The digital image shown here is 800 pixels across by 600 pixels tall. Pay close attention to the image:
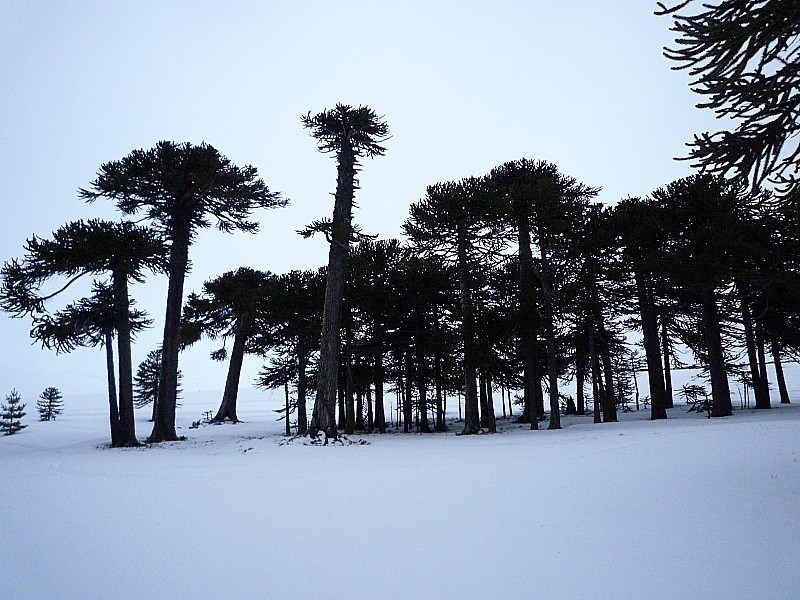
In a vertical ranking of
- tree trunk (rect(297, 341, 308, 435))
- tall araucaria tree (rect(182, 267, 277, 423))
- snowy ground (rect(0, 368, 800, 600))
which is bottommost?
snowy ground (rect(0, 368, 800, 600))

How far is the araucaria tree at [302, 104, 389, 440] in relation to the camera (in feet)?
53.5

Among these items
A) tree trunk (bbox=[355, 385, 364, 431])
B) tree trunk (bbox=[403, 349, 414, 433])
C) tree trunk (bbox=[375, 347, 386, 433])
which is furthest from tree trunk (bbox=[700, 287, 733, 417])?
tree trunk (bbox=[355, 385, 364, 431])

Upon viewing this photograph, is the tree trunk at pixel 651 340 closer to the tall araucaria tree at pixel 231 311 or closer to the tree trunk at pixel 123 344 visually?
the tall araucaria tree at pixel 231 311

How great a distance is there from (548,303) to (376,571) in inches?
632

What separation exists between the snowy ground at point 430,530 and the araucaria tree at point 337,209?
7.72 metres

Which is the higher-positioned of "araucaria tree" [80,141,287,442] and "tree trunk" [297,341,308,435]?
"araucaria tree" [80,141,287,442]

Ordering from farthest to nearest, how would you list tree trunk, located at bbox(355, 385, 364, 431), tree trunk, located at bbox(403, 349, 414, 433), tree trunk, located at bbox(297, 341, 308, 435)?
tree trunk, located at bbox(355, 385, 364, 431) → tree trunk, located at bbox(403, 349, 414, 433) → tree trunk, located at bbox(297, 341, 308, 435)

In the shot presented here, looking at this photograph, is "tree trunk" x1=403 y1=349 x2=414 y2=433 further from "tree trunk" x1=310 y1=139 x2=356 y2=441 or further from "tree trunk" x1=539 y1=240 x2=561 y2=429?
"tree trunk" x1=539 y1=240 x2=561 y2=429

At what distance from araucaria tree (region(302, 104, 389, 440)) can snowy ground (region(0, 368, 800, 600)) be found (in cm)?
772

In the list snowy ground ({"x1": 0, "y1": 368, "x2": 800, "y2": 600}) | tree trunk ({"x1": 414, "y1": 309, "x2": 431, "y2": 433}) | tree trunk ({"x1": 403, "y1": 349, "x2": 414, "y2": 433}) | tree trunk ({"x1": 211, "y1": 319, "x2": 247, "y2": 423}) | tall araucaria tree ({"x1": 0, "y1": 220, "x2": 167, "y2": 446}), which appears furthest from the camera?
tree trunk ({"x1": 211, "y1": 319, "x2": 247, "y2": 423})

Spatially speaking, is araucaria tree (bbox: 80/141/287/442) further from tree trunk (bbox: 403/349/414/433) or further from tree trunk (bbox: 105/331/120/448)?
tree trunk (bbox: 403/349/414/433)

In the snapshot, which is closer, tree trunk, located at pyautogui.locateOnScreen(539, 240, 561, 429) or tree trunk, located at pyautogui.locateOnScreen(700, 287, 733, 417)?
tree trunk, located at pyautogui.locateOnScreen(700, 287, 733, 417)

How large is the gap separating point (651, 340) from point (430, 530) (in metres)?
18.6

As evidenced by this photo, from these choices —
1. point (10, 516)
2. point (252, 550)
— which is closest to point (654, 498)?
point (252, 550)
